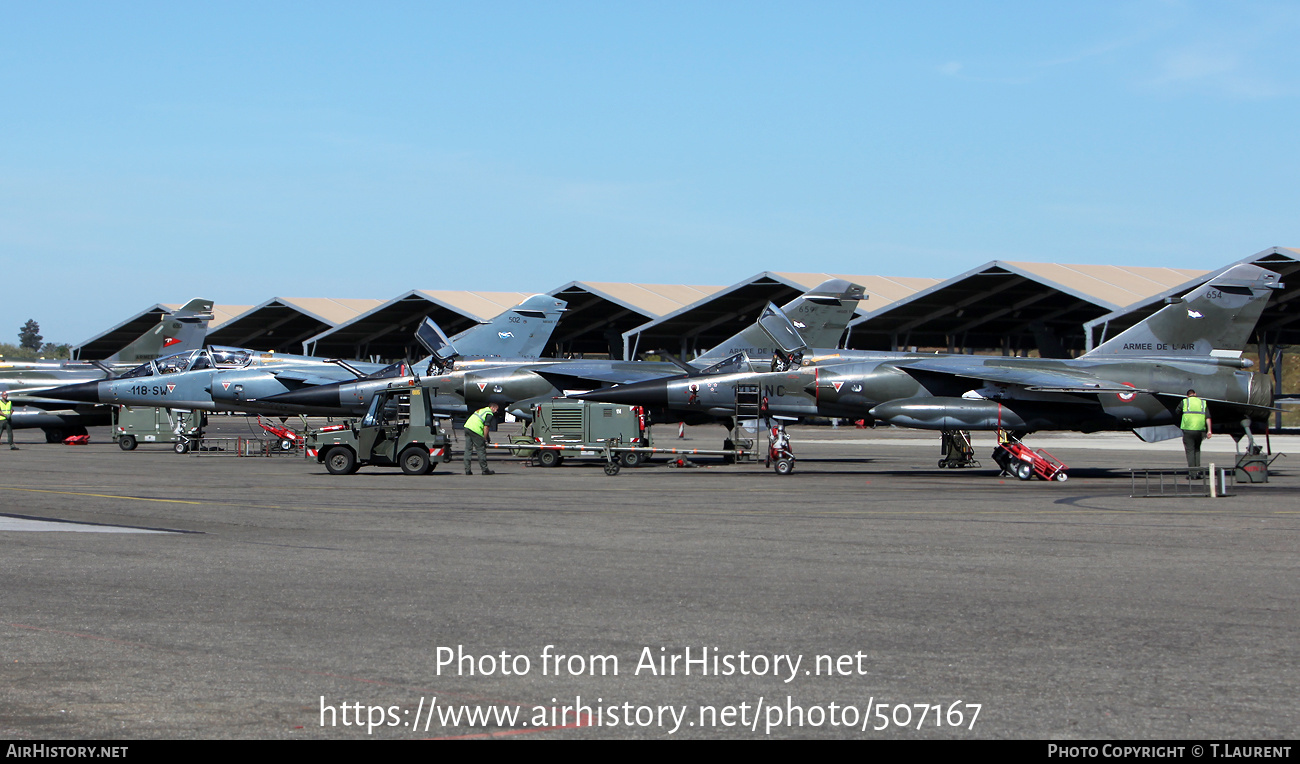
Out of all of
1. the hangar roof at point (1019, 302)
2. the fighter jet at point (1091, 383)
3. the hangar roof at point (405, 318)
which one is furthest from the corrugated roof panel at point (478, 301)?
the fighter jet at point (1091, 383)

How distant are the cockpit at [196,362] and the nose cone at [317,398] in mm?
3753

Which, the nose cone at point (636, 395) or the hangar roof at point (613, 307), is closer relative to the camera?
the nose cone at point (636, 395)

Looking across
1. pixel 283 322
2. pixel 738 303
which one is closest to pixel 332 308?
pixel 283 322

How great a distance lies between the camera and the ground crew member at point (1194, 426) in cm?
2188

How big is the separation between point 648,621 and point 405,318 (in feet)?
198

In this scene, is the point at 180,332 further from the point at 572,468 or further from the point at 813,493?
the point at 813,493

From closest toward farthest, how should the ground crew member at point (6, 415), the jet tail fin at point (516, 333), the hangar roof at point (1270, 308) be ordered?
the jet tail fin at point (516, 333) < the ground crew member at point (6, 415) < the hangar roof at point (1270, 308)

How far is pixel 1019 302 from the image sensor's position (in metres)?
50.4

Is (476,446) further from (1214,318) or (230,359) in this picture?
(1214,318)

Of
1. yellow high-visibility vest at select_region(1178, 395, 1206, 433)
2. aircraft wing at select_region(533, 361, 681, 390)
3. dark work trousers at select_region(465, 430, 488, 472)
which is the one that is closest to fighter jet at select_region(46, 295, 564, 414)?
aircraft wing at select_region(533, 361, 681, 390)

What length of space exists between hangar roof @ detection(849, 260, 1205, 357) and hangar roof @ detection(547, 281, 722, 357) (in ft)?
31.7

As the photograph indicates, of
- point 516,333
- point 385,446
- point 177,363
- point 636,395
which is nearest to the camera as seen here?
point 385,446

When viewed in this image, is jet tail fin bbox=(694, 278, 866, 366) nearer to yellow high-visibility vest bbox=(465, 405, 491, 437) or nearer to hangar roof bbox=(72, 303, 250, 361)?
yellow high-visibility vest bbox=(465, 405, 491, 437)

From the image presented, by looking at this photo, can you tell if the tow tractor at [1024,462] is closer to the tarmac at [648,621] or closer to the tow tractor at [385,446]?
the tarmac at [648,621]
